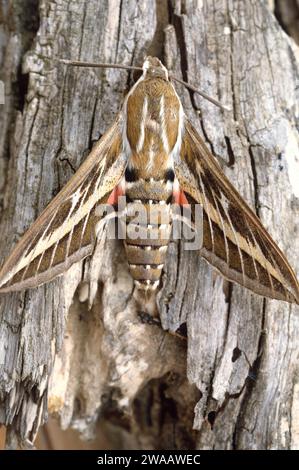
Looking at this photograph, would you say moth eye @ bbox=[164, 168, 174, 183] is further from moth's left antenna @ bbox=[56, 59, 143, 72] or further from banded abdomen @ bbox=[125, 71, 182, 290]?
moth's left antenna @ bbox=[56, 59, 143, 72]

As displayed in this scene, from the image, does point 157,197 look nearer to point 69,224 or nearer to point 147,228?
point 147,228

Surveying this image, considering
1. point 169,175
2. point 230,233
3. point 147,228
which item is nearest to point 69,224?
point 147,228

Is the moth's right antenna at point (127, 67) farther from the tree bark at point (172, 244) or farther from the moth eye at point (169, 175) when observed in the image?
the moth eye at point (169, 175)

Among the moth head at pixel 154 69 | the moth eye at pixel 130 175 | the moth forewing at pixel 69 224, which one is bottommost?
the moth forewing at pixel 69 224

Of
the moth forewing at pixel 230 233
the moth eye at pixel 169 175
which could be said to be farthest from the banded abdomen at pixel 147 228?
the moth forewing at pixel 230 233
